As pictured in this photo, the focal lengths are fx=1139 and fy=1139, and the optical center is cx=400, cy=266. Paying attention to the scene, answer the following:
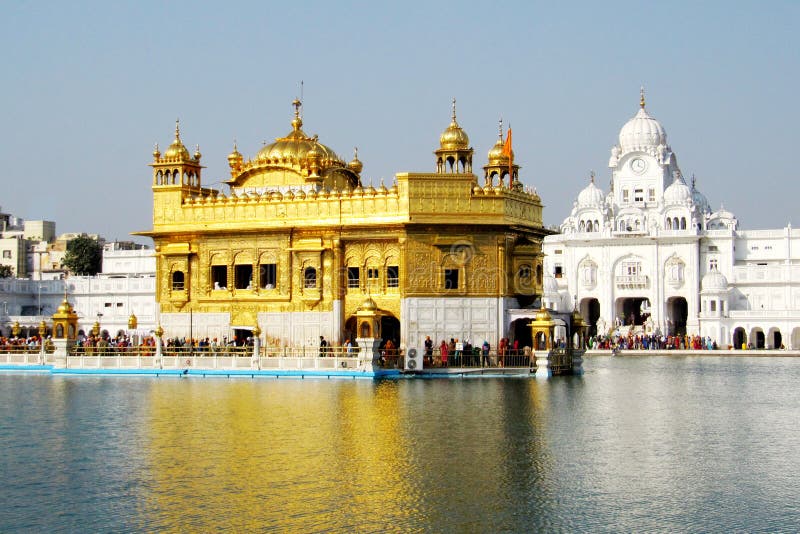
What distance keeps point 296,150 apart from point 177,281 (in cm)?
593

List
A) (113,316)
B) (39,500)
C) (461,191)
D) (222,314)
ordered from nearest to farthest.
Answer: (39,500)
(461,191)
(222,314)
(113,316)

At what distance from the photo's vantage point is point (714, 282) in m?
65.2

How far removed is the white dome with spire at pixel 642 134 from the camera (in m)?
76.4

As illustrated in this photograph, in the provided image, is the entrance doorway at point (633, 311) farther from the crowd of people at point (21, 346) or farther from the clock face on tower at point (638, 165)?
the crowd of people at point (21, 346)

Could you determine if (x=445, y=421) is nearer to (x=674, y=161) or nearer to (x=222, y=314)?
(x=222, y=314)

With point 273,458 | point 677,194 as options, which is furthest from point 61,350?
point 677,194

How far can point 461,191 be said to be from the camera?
33781mm

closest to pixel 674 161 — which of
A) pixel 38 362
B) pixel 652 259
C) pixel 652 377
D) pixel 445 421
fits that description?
pixel 652 259

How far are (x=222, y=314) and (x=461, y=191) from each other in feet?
30.0

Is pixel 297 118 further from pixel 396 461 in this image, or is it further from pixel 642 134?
pixel 642 134

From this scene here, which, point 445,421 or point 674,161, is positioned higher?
point 674,161

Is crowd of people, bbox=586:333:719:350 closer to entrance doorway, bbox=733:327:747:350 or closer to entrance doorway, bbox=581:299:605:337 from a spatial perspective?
entrance doorway, bbox=733:327:747:350

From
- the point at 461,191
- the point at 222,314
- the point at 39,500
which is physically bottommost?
the point at 39,500

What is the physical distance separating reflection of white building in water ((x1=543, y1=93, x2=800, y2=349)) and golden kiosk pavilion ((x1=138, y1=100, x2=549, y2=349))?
30978 millimetres
